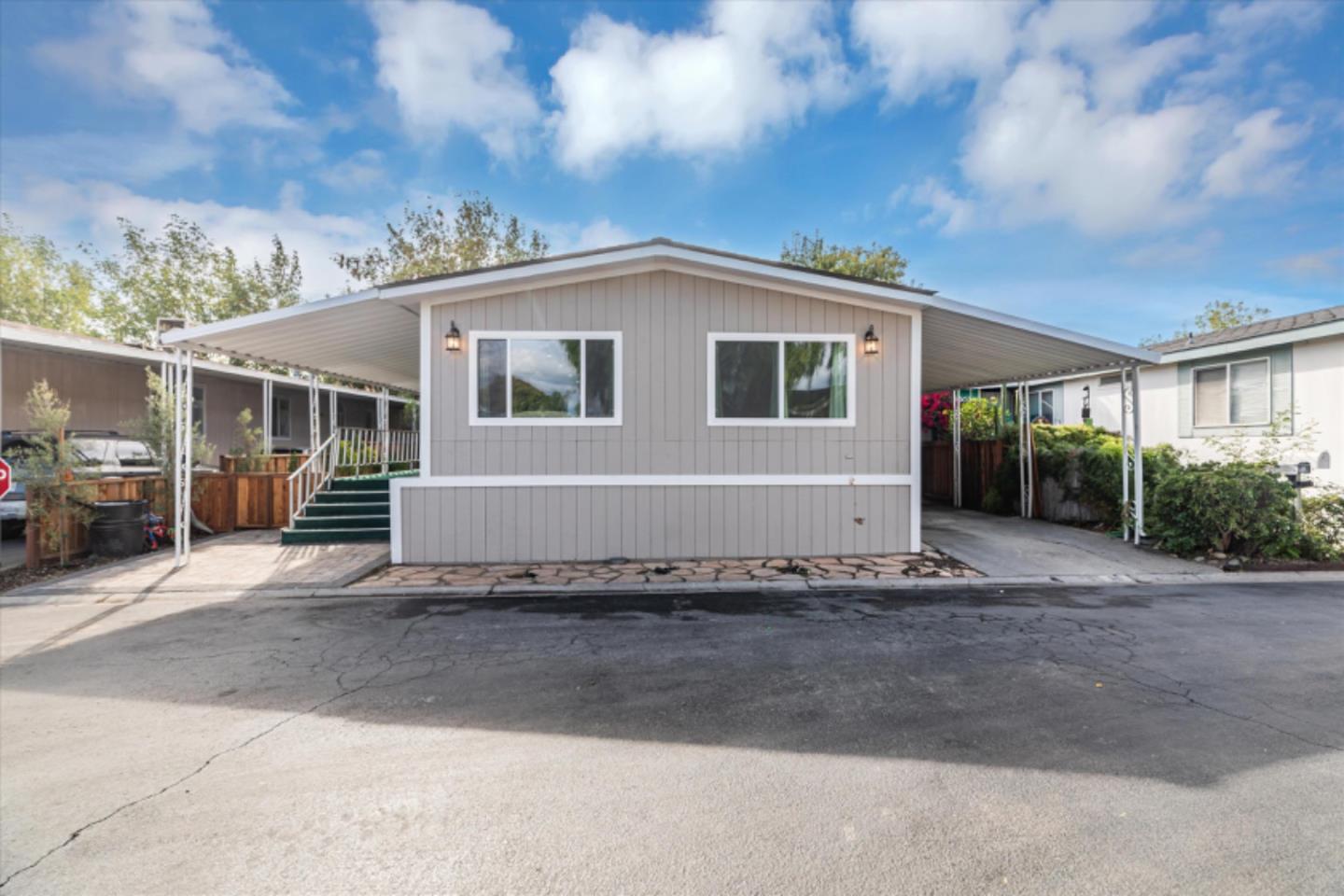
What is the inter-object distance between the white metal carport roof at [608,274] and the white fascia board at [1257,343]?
3.28 meters

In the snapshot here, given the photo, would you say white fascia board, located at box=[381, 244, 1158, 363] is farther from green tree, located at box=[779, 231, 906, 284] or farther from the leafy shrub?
green tree, located at box=[779, 231, 906, 284]

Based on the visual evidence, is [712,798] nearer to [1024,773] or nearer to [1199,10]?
[1024,773]

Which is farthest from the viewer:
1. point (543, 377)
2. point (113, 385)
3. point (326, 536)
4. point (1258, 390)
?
point (113, 385)

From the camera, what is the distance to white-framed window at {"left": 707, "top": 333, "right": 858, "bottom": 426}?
745 cm

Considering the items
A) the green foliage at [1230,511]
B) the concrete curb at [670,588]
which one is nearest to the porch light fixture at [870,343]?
the concrete curb at [670,588]

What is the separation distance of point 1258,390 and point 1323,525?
3.83 meters

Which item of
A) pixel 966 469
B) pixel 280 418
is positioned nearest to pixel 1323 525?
pixel 966 469

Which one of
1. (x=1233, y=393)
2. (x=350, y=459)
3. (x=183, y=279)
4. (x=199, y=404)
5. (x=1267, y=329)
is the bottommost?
(x=350, y=459)

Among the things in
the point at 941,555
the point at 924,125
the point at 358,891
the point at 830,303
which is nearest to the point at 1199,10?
the point at 924,125

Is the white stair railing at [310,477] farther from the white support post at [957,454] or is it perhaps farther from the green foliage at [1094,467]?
→ the white support post at [957,454]

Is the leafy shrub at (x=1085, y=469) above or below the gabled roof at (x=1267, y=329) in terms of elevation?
below

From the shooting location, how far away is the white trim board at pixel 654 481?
7.28 m

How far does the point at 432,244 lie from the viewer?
21.3m

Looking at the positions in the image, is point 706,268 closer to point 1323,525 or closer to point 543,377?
point 543,377
